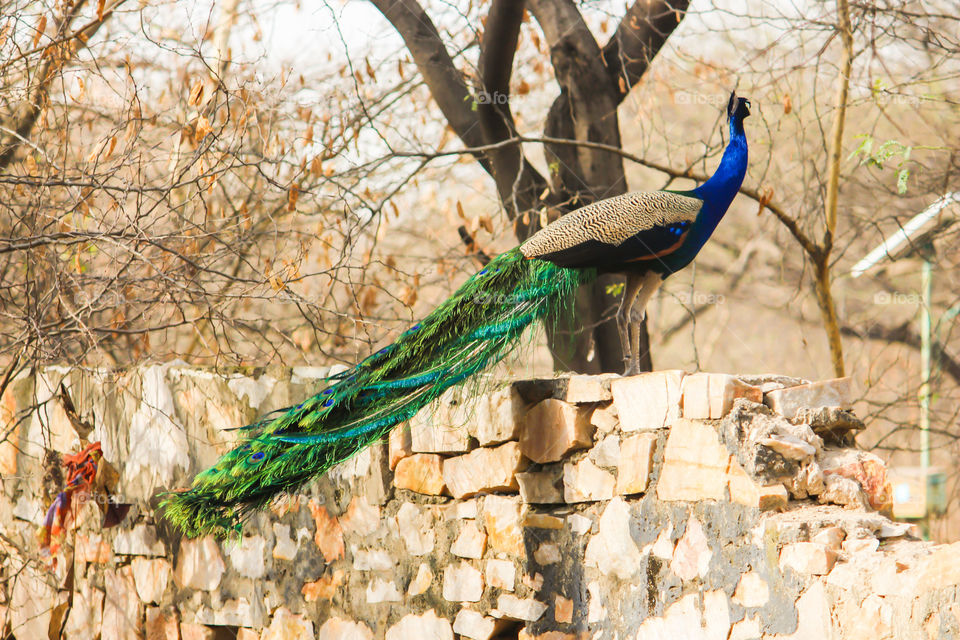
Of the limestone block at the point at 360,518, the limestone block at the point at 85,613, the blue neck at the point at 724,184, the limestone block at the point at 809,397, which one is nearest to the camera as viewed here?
the limestone block at the point at 809,397

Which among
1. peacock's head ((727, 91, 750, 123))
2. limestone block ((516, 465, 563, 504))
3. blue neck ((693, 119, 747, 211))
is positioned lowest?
limestone block ((516, 465, 563, 504))

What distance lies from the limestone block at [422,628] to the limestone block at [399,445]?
0.58 metres

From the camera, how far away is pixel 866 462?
2.69 metres

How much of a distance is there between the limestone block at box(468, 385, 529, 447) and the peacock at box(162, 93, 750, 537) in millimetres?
192

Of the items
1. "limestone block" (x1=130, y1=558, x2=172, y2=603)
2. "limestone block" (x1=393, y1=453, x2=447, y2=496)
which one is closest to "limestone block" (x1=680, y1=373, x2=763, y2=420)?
"limestone block" (x1=393, y1=453, x2=447, y2=496)

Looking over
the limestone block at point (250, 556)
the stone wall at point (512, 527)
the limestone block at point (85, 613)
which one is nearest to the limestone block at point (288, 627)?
the stone wall at point (512, 527)

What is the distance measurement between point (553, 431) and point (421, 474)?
614 millimetres

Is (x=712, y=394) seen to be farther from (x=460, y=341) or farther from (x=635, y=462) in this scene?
(x=460, y=341)

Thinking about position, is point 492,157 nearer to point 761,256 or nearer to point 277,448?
point 277,448

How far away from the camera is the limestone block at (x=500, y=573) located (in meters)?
3.29

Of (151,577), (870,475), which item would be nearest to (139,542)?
(151,577)

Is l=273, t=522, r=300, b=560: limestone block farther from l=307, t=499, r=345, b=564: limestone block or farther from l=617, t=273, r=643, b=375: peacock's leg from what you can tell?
l=617, t=273, r=643, b=375: peacock's leg

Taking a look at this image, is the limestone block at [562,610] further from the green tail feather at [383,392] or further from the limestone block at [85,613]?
the limestone block at [85,613]

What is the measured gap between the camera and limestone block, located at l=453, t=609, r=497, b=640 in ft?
10.8
